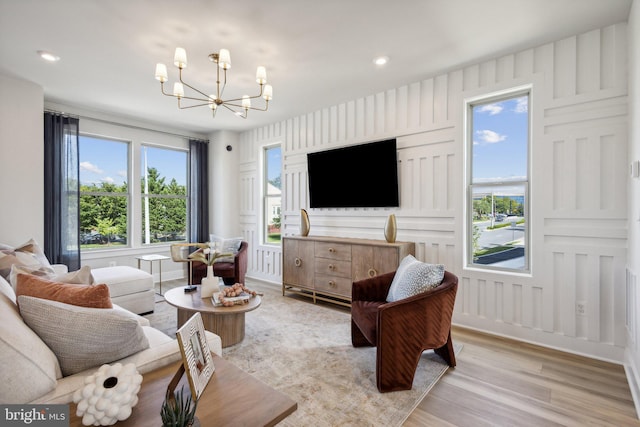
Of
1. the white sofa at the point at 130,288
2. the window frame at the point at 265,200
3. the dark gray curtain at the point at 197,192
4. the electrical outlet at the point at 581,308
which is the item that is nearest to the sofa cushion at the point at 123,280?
the white sofa at the point at 130,288

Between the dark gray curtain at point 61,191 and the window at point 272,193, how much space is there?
109 inches

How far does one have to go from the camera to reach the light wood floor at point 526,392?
1868mm

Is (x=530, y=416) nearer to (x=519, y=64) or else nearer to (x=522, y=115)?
(x=522, y=115)

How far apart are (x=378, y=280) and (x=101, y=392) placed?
224 cm

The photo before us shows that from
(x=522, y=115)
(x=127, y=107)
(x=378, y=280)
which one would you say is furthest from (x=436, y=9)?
(x=127, y=107)

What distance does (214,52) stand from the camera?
293cm

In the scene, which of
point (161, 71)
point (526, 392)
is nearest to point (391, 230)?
point (526, 392)

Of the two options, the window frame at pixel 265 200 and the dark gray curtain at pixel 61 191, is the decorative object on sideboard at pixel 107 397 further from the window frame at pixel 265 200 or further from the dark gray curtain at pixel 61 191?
the window frame at pixel 265 200

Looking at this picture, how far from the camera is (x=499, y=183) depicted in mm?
3172

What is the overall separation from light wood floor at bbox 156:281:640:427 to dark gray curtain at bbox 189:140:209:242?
4.82m

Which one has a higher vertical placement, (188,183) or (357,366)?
(188,183)

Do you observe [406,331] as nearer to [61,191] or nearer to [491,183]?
[491,183]

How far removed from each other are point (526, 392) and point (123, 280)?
391cm

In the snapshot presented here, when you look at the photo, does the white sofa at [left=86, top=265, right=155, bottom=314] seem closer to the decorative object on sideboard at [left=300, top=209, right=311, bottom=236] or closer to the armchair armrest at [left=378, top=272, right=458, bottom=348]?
the decorative object on sideboard at [left=300, top=209, right=311, bottom=236]
